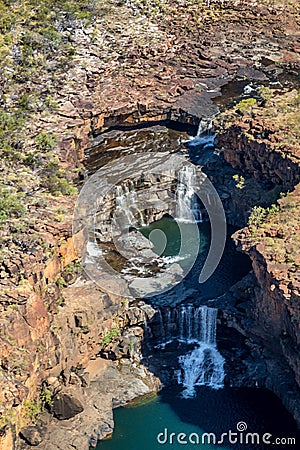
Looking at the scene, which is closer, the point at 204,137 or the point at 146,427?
the point at 146,427

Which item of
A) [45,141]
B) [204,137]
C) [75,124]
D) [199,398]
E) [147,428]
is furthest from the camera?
[204,137]

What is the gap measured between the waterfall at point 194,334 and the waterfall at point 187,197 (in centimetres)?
1214

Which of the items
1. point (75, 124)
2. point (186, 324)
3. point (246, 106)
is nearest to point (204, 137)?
point (246, 106)

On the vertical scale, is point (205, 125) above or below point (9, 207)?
above

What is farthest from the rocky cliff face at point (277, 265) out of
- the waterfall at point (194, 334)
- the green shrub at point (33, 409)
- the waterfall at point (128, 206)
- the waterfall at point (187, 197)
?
the green shrub at point (33, 409)

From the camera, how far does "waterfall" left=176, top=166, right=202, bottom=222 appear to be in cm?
7169

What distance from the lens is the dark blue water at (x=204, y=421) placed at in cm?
5391

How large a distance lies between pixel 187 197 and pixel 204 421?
21.3 metres

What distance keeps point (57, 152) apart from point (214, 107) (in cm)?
1501

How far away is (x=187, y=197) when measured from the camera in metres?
72.4

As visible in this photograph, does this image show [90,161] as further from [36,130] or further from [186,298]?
[186,298]

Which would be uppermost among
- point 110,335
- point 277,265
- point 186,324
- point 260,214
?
point 260,214

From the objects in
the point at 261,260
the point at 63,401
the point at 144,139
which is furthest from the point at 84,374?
the point at 144,139

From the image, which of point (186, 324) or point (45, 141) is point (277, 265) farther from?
point (45, 141)
